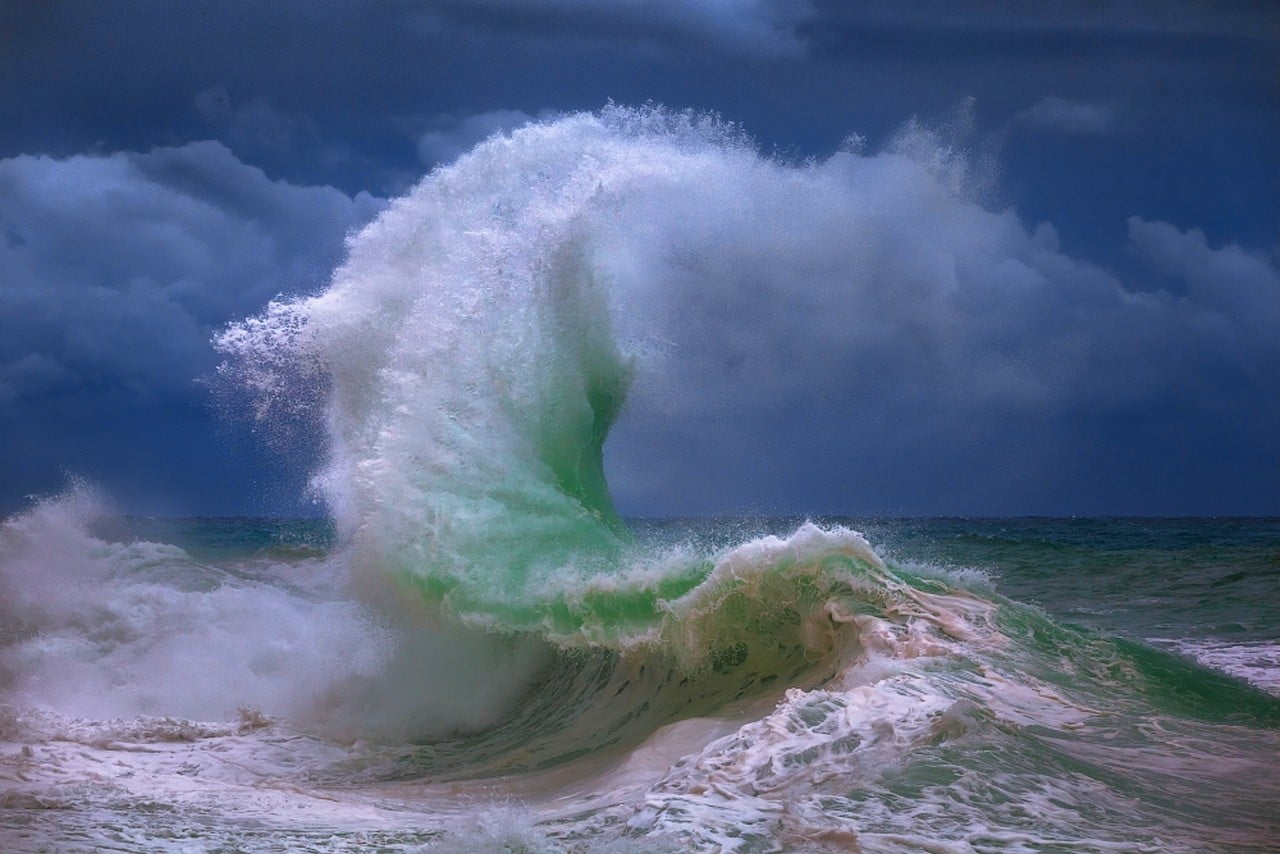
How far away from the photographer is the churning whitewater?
180 inches

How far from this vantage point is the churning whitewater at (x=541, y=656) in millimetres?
4578

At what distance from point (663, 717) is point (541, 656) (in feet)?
6.05

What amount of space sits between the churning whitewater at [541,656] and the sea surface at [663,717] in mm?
28

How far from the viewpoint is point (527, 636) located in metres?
8.76

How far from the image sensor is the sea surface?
4.34 meters

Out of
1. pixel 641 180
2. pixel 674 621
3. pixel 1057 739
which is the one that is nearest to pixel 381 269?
pixel 641 180

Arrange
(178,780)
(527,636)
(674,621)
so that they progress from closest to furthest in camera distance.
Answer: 1. (178,780)
2. (674,621)
3. (527,636)

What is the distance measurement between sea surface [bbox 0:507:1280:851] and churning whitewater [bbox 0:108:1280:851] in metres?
0.03

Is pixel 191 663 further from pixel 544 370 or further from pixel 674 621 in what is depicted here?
pixel 674 621

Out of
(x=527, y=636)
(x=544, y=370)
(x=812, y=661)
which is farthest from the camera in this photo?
(x=544, y=370)

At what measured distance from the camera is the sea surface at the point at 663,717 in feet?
14.3

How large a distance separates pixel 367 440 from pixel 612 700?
11.9 feet

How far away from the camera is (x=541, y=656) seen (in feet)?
28.7

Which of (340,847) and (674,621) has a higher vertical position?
(674,621)
